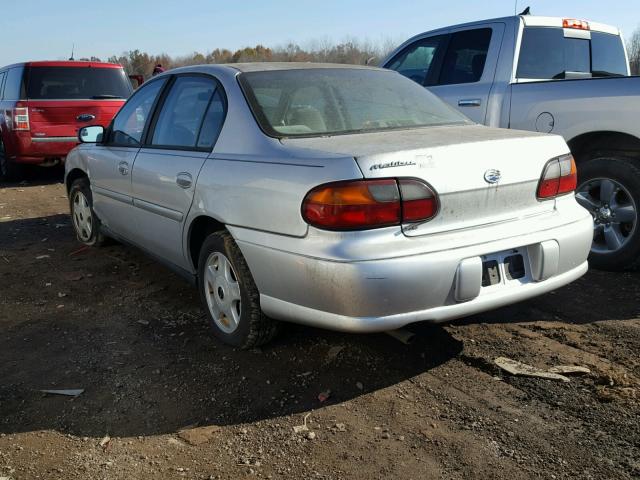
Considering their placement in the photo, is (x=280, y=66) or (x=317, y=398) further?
(x=280, y=66)

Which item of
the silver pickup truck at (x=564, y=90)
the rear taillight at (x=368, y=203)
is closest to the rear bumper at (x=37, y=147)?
the silver pickup truck at (x=564, y=90)

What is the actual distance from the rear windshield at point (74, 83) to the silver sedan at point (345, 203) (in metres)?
6.24

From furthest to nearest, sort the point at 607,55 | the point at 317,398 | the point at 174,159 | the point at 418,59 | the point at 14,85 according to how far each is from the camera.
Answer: the point at 14,85 < the point at 418,59 < the point at 607,55 < the point at 174,159 < the point at 317,398

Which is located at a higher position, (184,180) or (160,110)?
(160,110)

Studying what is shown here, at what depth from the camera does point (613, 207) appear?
15.3 ft

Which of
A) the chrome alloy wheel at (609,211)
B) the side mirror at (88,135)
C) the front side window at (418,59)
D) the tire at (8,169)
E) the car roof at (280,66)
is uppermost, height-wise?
the front side window at (418,59)

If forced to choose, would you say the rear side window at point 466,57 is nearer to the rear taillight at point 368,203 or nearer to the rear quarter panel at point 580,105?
the rear quarter panel at point 580,105

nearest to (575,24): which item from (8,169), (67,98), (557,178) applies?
(557,178)

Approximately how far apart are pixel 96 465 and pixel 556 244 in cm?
235

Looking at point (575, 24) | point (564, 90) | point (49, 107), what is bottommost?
point (49, 107)

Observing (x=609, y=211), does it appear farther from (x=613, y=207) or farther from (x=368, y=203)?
(x=368, y=203)

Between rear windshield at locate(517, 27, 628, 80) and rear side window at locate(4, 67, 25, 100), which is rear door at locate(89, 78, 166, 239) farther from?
rear side window at locate(4, 67, 25, 100)

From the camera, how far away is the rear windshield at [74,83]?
9359mm

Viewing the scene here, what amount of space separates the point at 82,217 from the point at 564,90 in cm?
436
